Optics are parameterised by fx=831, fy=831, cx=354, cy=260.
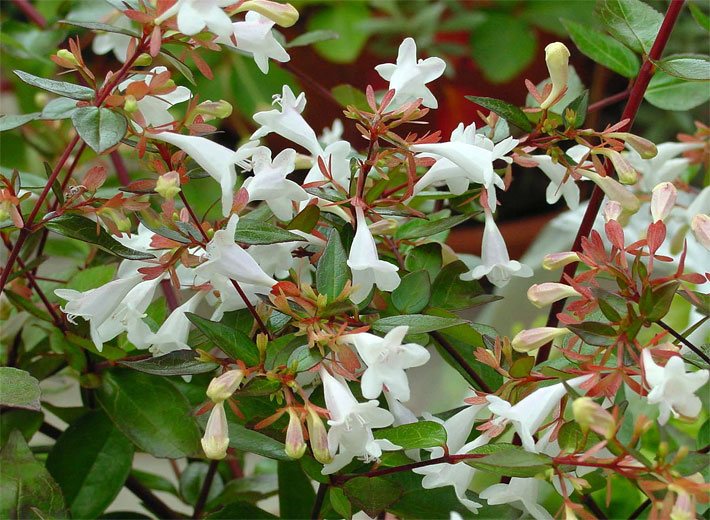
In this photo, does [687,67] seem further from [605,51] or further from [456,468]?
[456,468]

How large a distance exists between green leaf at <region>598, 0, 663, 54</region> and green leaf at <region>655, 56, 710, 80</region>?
0.02 metres

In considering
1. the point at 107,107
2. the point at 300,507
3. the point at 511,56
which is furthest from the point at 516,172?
the point at 107,107

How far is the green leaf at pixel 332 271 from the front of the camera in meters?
0.32

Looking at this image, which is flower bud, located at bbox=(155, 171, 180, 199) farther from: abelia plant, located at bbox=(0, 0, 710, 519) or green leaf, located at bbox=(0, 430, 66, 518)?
green leaf, located at bbox=(0, 430, 66, 518)

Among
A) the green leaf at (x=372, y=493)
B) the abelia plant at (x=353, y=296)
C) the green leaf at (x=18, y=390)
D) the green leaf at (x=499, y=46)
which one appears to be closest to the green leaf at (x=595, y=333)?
the abelia plant at (x=353, y=296)

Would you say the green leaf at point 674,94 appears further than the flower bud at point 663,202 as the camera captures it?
Yes

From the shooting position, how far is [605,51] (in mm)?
502

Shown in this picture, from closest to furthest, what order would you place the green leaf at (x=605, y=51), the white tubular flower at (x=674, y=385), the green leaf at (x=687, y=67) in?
the white tubular flower at (x=674, y=385) < the green leaf at (x=687, y=67) < the green leaf at (x=605, y=51)

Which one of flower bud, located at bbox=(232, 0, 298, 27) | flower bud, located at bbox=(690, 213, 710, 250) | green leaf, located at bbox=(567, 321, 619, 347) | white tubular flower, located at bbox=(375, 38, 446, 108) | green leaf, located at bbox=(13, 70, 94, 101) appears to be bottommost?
green leaf, located at bbox=(567, 321, 619, 347)

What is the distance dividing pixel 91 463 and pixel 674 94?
40cm

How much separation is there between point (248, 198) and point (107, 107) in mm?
65

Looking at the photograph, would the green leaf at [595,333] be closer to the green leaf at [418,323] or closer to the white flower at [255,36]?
the green leaf at [418,323]

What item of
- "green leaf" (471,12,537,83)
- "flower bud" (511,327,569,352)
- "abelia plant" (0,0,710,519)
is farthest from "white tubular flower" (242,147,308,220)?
"green leaf" (471,12,537,83)

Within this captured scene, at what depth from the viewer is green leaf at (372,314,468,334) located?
30cm
